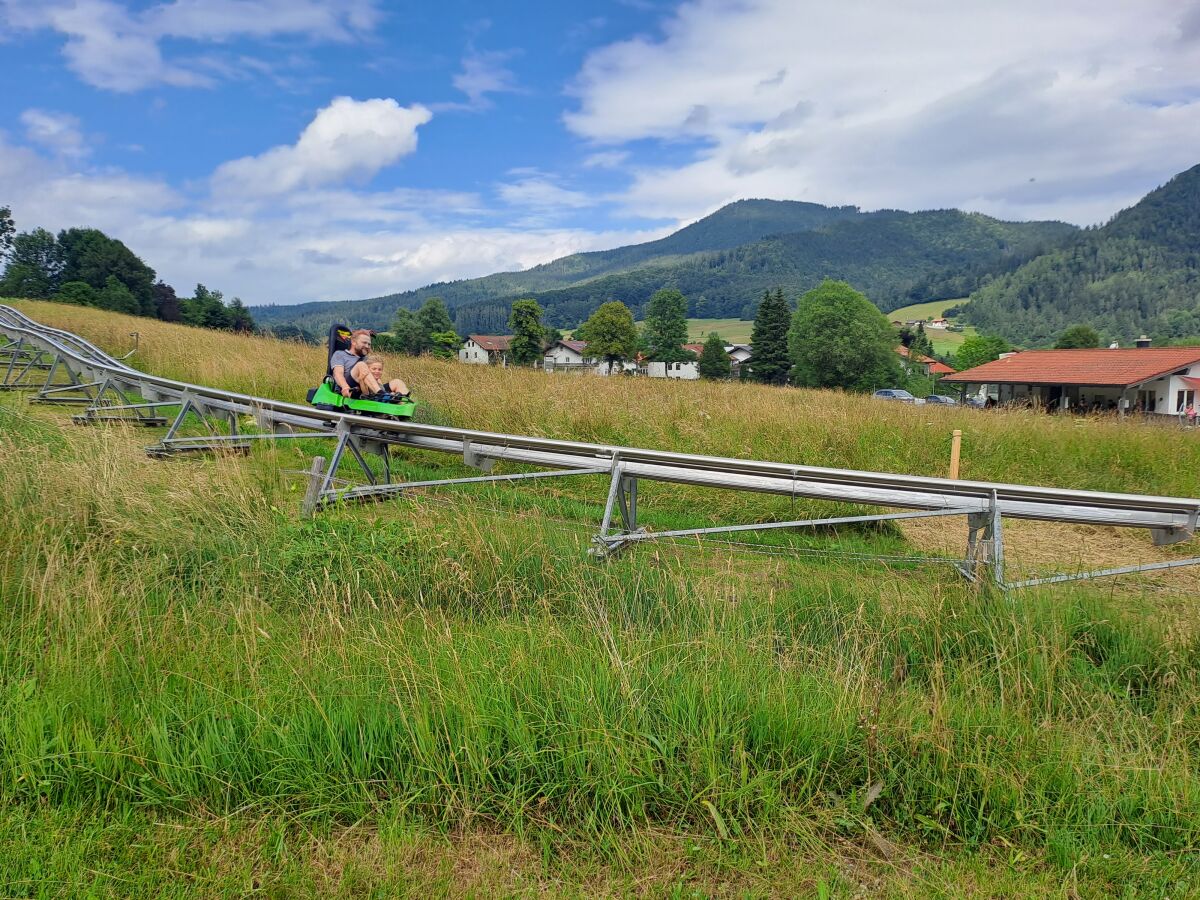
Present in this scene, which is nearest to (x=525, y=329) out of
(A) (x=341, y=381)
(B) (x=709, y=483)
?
(A) (x=341, y=381)

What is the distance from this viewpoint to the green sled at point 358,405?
24.9 feet

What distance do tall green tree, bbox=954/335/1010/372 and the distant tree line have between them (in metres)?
112

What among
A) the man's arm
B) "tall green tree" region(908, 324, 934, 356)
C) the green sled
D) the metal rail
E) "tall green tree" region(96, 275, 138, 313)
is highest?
"tall green tree" region(96, 275, 138, 313)

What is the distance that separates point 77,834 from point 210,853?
0.48 meters

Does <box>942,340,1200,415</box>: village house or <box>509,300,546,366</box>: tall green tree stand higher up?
<box>509,300,546,366</box>: tall green tree

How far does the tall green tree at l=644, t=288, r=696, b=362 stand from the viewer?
11394 cm

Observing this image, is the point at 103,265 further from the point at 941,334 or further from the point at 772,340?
the point at 941,334

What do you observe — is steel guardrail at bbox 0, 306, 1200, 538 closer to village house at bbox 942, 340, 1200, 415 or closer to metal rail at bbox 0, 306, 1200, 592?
metal rail at bbox 0, 306, 1200, 592

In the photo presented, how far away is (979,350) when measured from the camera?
121m

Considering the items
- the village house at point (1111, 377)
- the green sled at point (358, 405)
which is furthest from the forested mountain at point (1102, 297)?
the green sled at point (358, 405)

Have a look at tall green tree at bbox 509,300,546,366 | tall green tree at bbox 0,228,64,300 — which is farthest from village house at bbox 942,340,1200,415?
tall green tree at bbox 0,228,64,300

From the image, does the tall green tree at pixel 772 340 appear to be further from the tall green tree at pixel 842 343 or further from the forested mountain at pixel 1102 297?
the forested mountain at pixel 1102 297

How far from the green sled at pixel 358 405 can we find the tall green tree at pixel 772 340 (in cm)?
8346

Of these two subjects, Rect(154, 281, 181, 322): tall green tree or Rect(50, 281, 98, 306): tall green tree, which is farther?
Rect(154, 281, 181, 322): tall green tree
